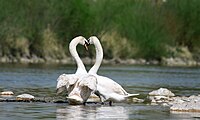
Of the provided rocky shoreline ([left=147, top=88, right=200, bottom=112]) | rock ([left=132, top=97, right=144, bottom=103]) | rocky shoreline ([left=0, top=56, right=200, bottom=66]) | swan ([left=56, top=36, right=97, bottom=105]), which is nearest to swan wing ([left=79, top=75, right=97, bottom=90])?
swan ([left=56, top=36, right=97, bottom=105])

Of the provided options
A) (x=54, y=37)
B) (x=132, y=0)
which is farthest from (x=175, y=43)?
(x=54, y=37)

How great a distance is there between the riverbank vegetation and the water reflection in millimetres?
62696

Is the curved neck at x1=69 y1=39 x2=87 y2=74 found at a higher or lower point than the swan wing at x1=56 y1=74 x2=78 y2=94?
higher

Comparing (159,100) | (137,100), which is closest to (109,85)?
(137,100)

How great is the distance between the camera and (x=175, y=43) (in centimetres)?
12475

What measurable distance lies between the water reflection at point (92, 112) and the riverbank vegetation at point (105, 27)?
62696 mm

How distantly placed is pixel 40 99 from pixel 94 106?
108 inches

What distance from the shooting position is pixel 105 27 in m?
106

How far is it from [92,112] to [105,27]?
83225mm

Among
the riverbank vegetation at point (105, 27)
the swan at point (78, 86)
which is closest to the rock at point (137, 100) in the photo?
the swan at point (78, 86)

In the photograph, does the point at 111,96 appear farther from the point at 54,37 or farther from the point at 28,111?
the point at 54,37

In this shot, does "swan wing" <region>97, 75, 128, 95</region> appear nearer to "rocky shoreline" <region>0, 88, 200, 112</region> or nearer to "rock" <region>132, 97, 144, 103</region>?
"rocky shoreline" <region>0, 88, 200, 112</region>

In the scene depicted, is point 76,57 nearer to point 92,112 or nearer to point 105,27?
point 92,112

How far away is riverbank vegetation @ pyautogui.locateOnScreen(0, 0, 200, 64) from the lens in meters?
92.2
